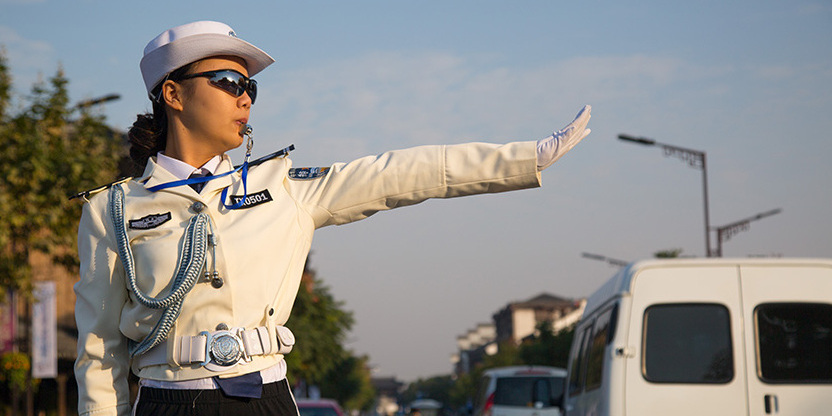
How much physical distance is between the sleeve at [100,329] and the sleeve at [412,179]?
618 millimetres

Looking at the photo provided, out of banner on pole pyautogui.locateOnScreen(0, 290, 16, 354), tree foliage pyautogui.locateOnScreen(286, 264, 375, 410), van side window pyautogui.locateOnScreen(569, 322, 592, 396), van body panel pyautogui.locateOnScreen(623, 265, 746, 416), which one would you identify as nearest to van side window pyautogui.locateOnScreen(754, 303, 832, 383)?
van body panel pyautogui.locateOnScreen(623, 265, 746, 416)

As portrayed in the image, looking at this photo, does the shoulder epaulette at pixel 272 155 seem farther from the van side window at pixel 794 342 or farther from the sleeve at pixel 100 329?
the van side window at pixel 794 342

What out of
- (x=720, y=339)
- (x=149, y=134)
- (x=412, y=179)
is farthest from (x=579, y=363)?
(x=412, y=179)

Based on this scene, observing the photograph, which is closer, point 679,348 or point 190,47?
point 190,47

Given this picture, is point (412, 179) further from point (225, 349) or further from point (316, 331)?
point (316, 331)

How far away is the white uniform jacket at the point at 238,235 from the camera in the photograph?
2926mm

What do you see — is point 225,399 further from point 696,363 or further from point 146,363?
point 696,363

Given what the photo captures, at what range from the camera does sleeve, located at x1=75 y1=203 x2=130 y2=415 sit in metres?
3.07

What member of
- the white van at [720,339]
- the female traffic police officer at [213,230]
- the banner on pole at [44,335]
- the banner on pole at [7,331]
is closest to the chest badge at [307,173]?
the female traffic police officer at [213,230]

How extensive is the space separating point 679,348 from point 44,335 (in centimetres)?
1635

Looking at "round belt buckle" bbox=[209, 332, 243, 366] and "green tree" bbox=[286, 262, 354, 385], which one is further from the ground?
"round belt buckle" bbox=[209, 332, 243, 366]

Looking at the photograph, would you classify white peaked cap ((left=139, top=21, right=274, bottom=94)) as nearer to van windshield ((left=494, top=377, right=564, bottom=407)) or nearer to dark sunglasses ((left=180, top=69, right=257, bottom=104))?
dark sunglasses ((left=180, top=69, right=257, bottom=104))

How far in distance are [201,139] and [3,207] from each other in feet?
47.9

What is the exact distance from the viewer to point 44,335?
21172 mm
